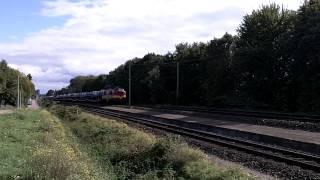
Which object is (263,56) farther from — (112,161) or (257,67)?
(112,161)

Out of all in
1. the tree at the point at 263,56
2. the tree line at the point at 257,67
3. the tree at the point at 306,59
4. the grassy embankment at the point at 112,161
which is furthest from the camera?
the tree at the point at 263,56

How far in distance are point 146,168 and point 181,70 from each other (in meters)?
72.9

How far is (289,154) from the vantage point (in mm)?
20422

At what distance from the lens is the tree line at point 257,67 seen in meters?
49.4

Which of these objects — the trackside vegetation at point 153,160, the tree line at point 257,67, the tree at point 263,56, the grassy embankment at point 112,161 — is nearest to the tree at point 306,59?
the tree line at point 257,67

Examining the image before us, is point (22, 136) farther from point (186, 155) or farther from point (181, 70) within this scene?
point (181, 70)

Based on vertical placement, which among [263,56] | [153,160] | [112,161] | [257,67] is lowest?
[112,161]

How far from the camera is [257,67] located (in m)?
60.7

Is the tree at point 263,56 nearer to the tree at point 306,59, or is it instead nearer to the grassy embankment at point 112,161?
the tree at point 306,59

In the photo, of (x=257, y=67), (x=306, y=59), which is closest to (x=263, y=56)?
(x=257, y=67)

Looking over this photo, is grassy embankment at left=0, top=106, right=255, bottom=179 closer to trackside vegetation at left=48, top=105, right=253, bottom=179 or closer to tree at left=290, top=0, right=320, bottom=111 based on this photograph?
trackside vegetation at left=48, top=105, right=253, bottom=179

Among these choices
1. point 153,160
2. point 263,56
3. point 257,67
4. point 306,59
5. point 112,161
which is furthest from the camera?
point 257,67

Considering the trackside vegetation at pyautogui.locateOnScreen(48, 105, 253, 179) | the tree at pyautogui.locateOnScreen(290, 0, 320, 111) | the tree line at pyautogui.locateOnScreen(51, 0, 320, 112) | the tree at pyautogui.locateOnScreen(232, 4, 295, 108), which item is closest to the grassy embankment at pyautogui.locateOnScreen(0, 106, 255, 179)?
the trackside vegetation at pyautogui.locateOnScreen(48, 105, 253, 179)

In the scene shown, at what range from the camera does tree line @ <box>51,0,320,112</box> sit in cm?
4941
